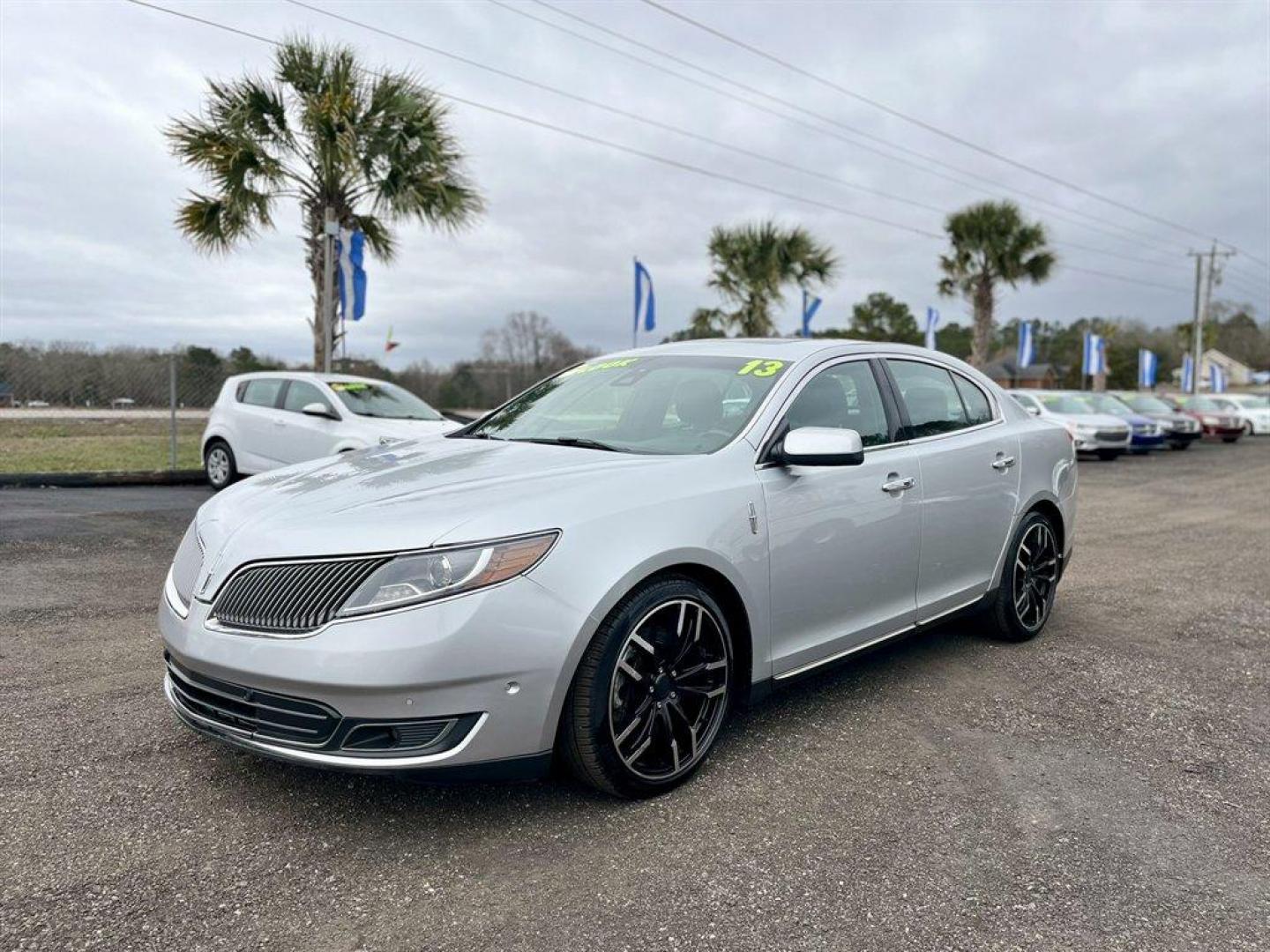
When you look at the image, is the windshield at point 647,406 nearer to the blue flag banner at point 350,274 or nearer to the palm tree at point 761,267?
the blue flag banner at point 350,274

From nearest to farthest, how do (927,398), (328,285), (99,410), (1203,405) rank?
(927,398)
(99,410)
(328,285)
(1203,405)

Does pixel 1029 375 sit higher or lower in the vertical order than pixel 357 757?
higher

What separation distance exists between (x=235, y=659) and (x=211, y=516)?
0.77 meters

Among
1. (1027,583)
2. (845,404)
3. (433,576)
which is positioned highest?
(845,404)

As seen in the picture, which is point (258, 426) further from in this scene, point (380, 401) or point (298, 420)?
point (380, 401)

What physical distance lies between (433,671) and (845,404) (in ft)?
7.28

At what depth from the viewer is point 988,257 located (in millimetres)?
30734

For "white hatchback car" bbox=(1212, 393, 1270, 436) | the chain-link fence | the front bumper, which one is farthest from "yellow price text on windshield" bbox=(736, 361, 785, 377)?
"white hatchback car" bbox=(1212, 393, 1270, 436)

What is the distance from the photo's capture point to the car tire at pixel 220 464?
11453mm

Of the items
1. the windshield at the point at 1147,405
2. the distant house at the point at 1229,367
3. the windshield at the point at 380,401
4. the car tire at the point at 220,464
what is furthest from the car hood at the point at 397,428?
the distant house at the point at 1229,367

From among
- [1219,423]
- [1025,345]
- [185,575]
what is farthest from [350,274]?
[1025,345]

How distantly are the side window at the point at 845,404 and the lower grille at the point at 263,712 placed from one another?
203 centimetres

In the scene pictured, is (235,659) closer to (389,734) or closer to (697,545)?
(389,734)

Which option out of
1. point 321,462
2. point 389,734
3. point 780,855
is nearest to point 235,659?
point 389,734
